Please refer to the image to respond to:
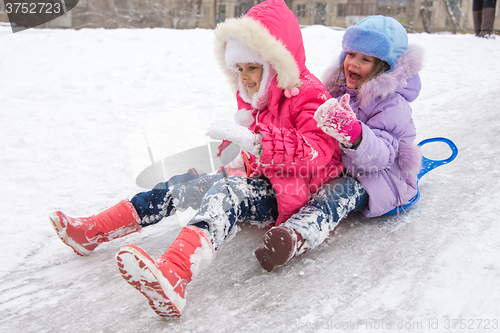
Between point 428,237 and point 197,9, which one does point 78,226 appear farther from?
point 197,9

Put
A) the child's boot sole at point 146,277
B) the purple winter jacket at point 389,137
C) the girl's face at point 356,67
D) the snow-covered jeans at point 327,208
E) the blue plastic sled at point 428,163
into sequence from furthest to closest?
1. the blue plastic sled at point 428,163
2. the girl's face at point 356,67
3. the purple winter jacket at point 389,137
4. the snow-covered jeans at point 327,208
5. the child's boot sole at point 146,277

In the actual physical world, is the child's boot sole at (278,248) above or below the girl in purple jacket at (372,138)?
below

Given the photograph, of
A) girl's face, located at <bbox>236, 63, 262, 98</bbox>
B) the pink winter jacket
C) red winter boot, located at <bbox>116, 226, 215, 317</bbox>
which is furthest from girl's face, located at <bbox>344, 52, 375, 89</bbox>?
red winter boot, located at <bbox>116, 226, 215, 317</bbox>

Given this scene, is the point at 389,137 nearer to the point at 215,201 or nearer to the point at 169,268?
the point at 215,201

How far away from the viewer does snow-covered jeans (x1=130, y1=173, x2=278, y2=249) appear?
148 centimetres

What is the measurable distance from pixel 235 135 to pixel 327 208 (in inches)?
23.1

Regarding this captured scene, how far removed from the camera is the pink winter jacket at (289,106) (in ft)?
5.24

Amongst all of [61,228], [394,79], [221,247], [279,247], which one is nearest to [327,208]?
[279,247]

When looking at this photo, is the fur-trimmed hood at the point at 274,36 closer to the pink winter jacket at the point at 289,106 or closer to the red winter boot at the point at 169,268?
the pink winter jacket at the point at 289,106

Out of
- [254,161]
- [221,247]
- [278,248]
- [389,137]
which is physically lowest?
[221,247]

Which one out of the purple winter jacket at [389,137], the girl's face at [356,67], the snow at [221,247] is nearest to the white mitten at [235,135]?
the purple winter jacket at [389,137]

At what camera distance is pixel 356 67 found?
195 cm

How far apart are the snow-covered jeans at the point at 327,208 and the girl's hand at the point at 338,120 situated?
0.31m

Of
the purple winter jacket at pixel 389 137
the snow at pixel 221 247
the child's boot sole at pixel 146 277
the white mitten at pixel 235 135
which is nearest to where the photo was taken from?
the child's boot sole at pixel 146 277
